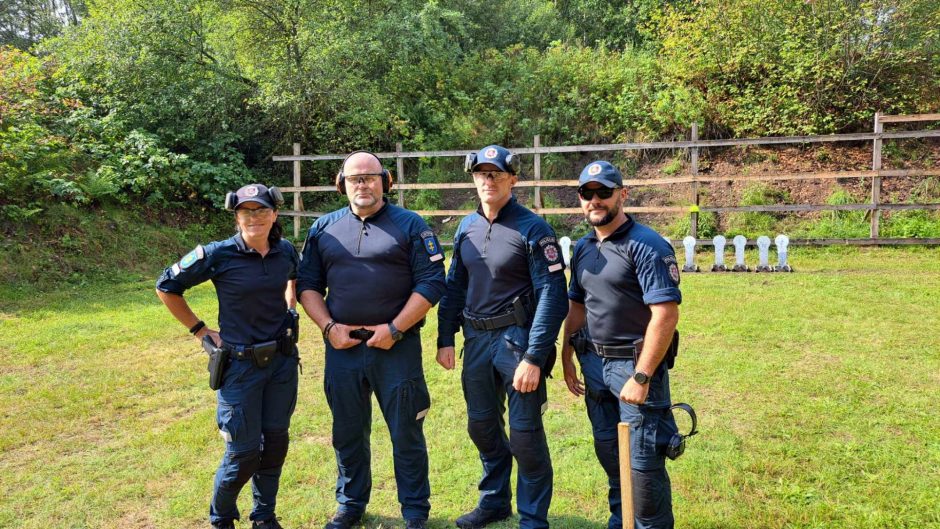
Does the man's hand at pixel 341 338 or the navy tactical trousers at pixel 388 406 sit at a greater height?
the man's hand at pixel 341 338

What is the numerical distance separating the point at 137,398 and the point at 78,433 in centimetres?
76

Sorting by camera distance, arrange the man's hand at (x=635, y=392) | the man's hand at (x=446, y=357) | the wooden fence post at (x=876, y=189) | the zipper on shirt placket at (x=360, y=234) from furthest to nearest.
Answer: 1. the wooden fence post at (x=876, y=189)
2. the man's hand at (x=446, y=357)
3. the zipper on shirt placket at (x=360, y=234)
4. the man's hand at (x=635, y=392)

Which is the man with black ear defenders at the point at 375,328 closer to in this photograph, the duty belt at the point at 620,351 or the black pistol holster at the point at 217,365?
the black pistol holster at the point at 217,365

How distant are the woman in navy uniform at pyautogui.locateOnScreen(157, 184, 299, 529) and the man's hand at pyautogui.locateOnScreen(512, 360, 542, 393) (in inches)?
49.2

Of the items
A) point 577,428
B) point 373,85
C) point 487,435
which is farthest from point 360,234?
point 373,85

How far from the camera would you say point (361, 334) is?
3377 mm

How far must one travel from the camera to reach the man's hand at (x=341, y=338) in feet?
11.0

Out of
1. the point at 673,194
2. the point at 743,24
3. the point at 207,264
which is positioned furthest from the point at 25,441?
the point at 743,24

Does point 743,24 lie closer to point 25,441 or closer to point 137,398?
point 137,398

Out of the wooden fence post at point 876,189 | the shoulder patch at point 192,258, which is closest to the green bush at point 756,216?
the wooden fence post at point 876,189

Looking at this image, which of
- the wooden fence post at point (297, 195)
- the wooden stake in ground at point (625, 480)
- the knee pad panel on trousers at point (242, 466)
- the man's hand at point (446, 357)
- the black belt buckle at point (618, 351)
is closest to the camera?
the wooden stake in ground at point (625, 480)

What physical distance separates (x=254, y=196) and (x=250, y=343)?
0.77 metres

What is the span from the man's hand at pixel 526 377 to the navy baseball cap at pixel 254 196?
156 centimetres

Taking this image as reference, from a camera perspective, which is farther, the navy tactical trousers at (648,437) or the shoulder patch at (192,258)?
the shoulder patch at (192,258)
